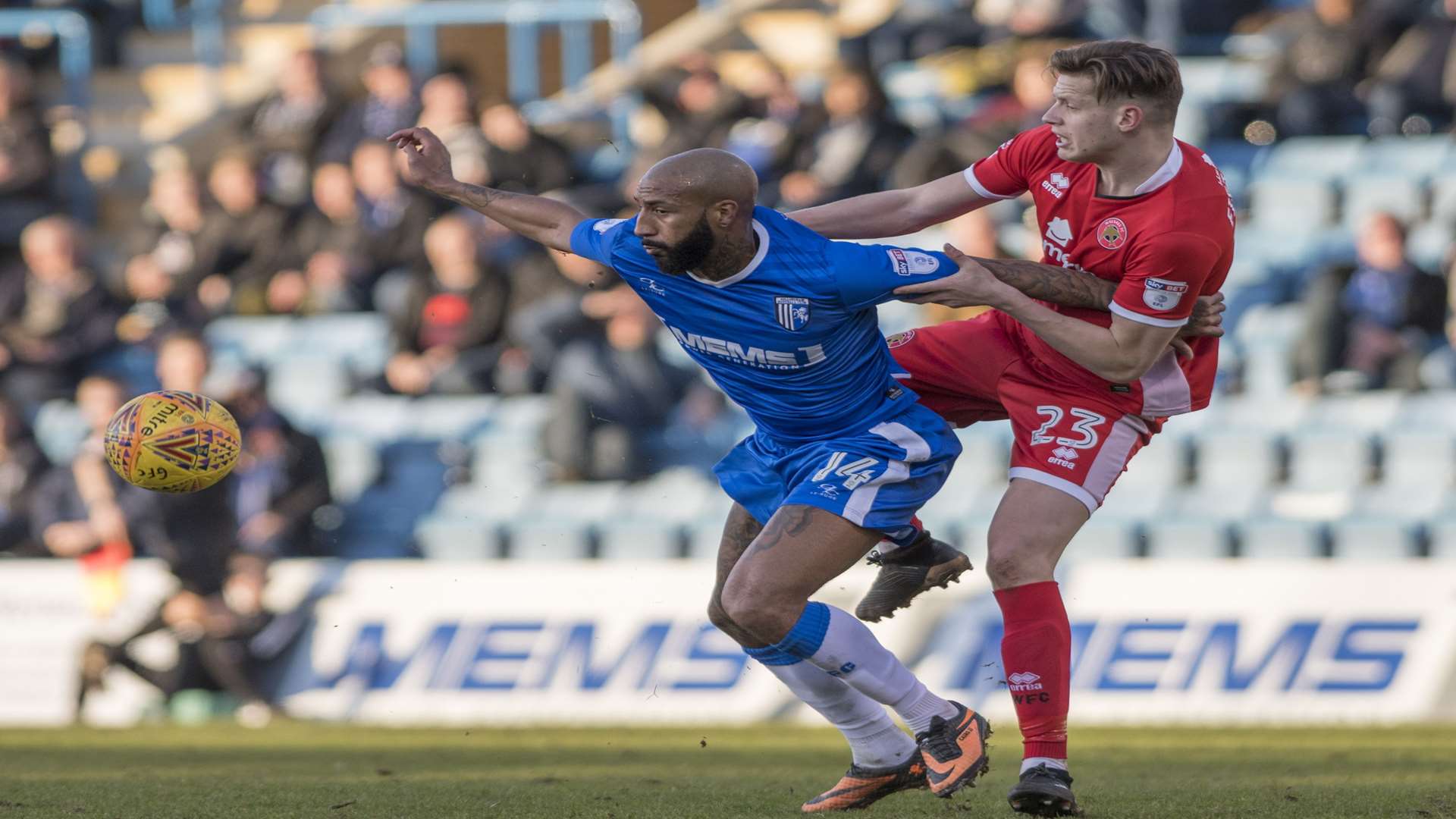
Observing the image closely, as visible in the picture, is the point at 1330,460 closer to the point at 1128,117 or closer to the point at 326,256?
the point at 1128,117

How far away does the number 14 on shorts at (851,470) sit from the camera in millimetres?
6484

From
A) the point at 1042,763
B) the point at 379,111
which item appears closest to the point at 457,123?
the point at 379,111

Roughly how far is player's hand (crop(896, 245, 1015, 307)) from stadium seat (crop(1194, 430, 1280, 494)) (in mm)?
6421

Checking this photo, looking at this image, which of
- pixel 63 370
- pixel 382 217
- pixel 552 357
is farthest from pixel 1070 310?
pixel 63 370

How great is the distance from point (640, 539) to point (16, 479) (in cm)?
419

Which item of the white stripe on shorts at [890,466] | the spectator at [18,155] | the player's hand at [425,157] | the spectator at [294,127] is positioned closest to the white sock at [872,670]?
the white stripe on shorts at [890,466]

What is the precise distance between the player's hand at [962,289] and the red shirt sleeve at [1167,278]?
1.31ft

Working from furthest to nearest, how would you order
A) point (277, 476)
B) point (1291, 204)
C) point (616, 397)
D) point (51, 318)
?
point (51, 318) < point (1291, 204) < point (277, 476) < point (616, 397)

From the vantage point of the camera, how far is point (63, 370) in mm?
14398

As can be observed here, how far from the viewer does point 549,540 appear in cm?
1293

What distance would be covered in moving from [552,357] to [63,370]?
377cm

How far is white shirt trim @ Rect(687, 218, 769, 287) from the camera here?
636cm

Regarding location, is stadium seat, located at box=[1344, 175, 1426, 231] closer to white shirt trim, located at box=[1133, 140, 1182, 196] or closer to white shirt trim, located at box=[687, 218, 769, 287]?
white shirt trim, located at box=[1133, 140, 1182, 196]

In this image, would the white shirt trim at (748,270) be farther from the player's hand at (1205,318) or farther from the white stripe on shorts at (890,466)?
the player's hand at (1205,318)
